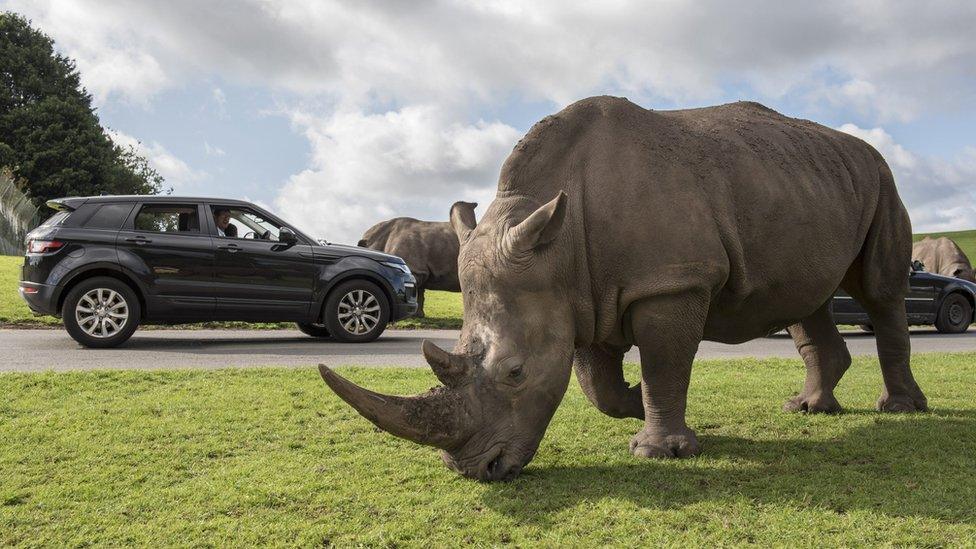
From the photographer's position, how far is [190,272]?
414 inches

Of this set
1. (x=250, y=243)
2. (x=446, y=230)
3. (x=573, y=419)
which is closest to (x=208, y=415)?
(x=573, y=419)

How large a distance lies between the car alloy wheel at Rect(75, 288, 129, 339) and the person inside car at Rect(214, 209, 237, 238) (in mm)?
1553

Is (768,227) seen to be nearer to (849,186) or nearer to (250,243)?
(849,186)

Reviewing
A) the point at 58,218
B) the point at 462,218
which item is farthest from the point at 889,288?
the point at 58,218

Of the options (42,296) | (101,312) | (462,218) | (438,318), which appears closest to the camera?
(462,218)

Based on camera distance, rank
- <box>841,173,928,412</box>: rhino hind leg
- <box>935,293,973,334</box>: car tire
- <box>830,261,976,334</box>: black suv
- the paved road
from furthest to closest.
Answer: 1. <box>935,293,973,334</box>: car tire
2. <box>830,261,976,334</box>: black suv
3. the paved road
4. <box>841,173,928,412</box>: rhino hind leg

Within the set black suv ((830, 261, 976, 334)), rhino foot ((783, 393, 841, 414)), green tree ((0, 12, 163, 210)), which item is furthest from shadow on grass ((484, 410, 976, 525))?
green tree ((0, 12, 163, 210))

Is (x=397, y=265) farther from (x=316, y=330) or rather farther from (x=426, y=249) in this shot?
(x=426, y=249)

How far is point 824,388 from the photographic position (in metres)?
5.85

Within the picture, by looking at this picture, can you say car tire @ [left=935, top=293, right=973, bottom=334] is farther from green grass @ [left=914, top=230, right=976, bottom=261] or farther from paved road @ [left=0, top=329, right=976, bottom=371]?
green grass @ [left=914, top=230, right=976, bottom=261]

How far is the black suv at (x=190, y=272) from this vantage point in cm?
1002

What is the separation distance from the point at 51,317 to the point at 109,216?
4.57m

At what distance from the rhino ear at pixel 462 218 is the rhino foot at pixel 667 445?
1.43m

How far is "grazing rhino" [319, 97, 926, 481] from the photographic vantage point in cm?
373
